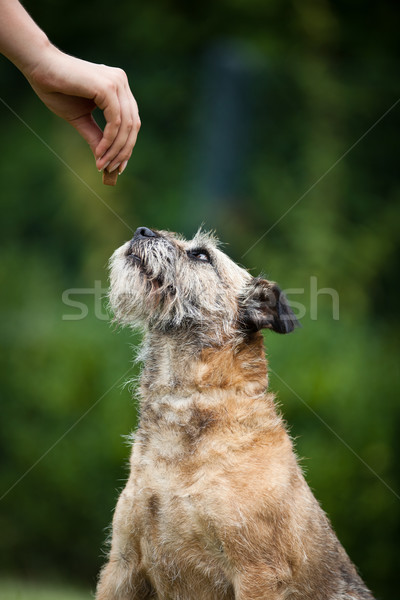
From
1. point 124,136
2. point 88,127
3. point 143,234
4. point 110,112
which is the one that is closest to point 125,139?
point 124,136

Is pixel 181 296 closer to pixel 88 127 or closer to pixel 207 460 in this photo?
pixel 207 460

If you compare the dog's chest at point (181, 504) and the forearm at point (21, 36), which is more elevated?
the forearm at point (21, 36)

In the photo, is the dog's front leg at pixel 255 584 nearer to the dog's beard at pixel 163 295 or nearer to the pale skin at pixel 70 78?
the dog's beard at pixel 163 295

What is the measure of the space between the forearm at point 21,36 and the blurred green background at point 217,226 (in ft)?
13.8

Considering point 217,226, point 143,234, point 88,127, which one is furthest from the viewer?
point 217,226

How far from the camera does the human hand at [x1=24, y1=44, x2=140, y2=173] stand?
2.79 metres

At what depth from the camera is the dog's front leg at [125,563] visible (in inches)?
135

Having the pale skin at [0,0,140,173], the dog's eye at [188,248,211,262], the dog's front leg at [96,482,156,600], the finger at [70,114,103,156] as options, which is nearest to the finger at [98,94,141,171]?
the pale skin at [0,0,140,173]

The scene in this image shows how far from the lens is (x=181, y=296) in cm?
373

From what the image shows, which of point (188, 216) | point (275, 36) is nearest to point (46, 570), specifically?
point (188, 216)

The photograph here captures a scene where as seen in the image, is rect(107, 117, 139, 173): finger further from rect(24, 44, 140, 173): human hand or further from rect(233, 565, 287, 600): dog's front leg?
rect(233, 565, 287, 600): dog's front leg

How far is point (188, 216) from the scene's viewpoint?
822 cm

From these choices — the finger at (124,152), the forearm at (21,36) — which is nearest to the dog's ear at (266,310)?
the finger at (124,152)

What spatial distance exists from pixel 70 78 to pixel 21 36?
0.24 metres
